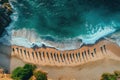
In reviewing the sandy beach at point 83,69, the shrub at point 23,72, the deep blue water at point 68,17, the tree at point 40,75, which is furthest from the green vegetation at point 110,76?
the shrub at point 23,72

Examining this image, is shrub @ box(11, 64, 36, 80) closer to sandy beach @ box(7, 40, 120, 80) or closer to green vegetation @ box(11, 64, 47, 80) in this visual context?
green vegetation @ box(11, 64, 47, 80)

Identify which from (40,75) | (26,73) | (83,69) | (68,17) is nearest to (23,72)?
(26,73)

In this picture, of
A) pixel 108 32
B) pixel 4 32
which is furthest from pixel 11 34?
pixel 108 32

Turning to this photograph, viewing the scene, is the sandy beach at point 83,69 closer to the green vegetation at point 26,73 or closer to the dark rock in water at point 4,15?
the green vegetation at point 26,73

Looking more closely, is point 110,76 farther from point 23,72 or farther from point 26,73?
point 23,72

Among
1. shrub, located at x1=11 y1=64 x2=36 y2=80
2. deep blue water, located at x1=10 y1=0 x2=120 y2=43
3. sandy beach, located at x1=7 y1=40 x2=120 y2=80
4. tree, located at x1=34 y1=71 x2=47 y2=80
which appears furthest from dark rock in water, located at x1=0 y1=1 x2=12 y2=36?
tree, located at x1=34 y1=71 x2=47 y2=80
